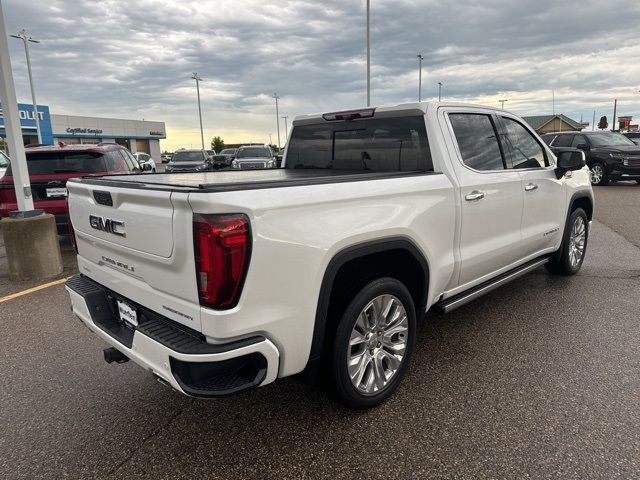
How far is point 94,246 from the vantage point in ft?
9.86

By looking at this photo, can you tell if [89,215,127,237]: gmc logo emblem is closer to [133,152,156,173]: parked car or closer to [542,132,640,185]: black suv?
[133,152,156,173]: parked car

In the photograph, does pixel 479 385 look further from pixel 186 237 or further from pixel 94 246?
pixel 94 246

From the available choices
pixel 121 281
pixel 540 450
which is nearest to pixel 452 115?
pixel 540 450

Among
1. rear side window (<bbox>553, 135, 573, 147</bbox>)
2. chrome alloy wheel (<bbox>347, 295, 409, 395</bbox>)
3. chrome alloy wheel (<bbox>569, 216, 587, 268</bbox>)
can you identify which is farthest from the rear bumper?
rear side window (<bbox>553, 135, 573, 147</bbox>)

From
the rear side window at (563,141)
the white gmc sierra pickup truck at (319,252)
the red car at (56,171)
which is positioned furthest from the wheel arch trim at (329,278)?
the rear side window at (563,141)

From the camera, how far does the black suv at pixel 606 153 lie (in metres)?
15.7

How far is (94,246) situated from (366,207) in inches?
67.0

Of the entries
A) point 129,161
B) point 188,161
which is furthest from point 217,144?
point 129,161

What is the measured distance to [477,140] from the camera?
3.83 metres

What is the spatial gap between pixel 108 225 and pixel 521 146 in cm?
357

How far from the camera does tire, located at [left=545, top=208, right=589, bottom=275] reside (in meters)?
5.38

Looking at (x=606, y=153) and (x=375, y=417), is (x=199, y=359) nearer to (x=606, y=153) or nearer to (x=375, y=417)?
(x=375, y=417)

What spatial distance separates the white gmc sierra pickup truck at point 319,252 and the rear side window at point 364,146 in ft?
0.04

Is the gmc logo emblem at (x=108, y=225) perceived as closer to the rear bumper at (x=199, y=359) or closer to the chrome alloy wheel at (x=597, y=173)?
the rear bumper at (x=199, y=359)
